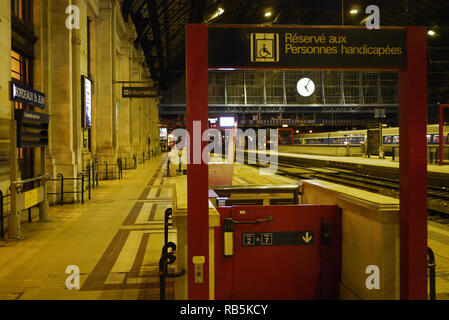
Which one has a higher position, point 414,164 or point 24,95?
point 24,95

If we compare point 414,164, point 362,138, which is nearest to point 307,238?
point 414,164

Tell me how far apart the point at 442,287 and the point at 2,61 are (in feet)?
30.3

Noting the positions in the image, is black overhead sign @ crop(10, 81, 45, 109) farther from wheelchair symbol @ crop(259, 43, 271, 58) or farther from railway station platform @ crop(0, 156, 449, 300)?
wheelchair symbol @ crop(259, 43, 271, 58)

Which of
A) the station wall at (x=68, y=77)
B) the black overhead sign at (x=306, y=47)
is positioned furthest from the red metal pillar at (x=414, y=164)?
the station wall at (x=68, y=77)

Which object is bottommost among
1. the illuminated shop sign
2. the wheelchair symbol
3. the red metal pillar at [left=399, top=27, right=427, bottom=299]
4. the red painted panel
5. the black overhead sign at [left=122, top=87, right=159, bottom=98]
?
the red painted panel

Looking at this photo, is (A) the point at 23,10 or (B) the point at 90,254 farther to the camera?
(A) the point at 23,10

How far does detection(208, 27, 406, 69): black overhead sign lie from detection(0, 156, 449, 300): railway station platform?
1755 millimetres

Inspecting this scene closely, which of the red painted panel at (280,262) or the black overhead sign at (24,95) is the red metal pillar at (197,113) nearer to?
the red painted panel at (280,262)

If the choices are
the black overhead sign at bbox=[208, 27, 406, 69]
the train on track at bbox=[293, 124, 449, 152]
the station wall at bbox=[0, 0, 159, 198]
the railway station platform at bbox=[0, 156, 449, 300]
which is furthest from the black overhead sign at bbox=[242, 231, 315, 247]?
the train on track at bbox=[293, 124, 449, 152]

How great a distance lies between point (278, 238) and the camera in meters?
3.88

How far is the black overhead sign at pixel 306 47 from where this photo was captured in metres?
3.02

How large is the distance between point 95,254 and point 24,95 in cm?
356

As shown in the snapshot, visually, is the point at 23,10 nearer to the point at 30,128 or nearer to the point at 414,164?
the point at 30,128

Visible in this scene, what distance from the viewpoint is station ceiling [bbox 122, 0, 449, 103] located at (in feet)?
81.5
